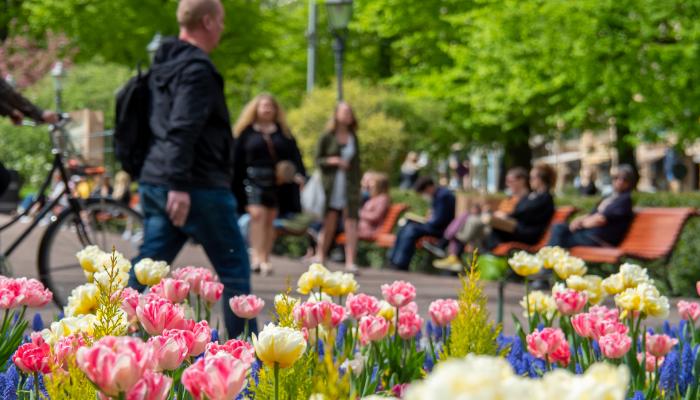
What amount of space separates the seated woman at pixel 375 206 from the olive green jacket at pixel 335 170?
2.34 meters

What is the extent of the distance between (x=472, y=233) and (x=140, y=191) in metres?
6.78

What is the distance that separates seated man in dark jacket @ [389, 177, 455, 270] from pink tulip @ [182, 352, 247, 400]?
36.0ft

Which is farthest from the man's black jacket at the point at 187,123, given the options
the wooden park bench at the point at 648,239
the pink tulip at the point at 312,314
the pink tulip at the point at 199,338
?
the wooden park bench at the point at 648,239

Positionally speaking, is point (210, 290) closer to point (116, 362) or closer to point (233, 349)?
point (233, 349)

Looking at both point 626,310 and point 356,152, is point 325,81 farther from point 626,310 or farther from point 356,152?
point 626,310

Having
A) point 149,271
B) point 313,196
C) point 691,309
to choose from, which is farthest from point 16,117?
point 313,196

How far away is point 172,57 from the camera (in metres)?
4.77

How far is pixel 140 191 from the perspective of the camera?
4.81m

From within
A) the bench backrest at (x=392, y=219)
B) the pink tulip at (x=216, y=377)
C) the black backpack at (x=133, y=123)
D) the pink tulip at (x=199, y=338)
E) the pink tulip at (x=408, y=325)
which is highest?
the black backpack at (x=133, y=123)

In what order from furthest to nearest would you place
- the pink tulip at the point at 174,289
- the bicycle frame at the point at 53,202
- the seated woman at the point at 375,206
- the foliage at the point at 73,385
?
the seated woman at the point at 375,206, the bicycle frame at the point at 53,202, the pink tulip at the point at 174,289, the foliage at the point at 73,385

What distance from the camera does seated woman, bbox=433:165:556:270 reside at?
424 inches

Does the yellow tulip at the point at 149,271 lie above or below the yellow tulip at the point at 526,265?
above

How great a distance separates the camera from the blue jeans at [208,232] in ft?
15.2

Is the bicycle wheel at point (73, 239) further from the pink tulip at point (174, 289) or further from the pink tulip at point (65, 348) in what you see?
the pink tulip at point (65, 348)
